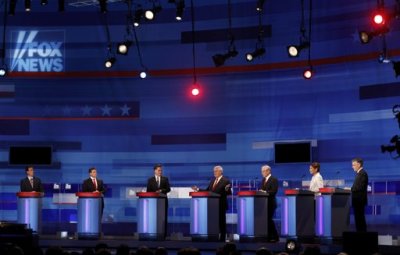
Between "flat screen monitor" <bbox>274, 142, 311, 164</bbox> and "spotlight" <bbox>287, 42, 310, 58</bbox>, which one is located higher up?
"spotlight" <bbox>287, 42, 310, 58</bbox>

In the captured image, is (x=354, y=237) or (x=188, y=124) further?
(x=188, y=124)

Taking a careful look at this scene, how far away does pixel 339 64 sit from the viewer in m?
18.8

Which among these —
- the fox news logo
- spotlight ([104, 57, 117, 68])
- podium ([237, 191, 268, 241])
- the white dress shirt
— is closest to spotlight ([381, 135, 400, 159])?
the white dress shirt

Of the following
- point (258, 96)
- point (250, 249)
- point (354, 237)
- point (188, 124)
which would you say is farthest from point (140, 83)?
Result: point (354, 237)

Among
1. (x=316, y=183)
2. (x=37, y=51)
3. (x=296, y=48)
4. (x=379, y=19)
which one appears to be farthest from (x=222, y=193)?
(x=37, y=51)

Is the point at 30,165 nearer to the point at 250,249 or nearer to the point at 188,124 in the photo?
the point at 188,124

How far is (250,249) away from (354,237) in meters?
3.33

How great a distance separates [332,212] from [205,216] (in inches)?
101

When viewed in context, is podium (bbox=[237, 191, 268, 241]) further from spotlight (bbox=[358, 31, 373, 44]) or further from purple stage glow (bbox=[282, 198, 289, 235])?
spotlight (bbox=[358, 31, 373, 44])

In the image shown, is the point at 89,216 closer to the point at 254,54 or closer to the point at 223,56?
the point at 223,56

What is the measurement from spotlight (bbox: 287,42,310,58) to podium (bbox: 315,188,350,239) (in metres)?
3.42

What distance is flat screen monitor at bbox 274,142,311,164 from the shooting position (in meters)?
18.9

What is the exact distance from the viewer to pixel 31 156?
2108 cm

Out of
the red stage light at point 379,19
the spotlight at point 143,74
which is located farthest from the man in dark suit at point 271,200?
the spotlight at point 143,74
